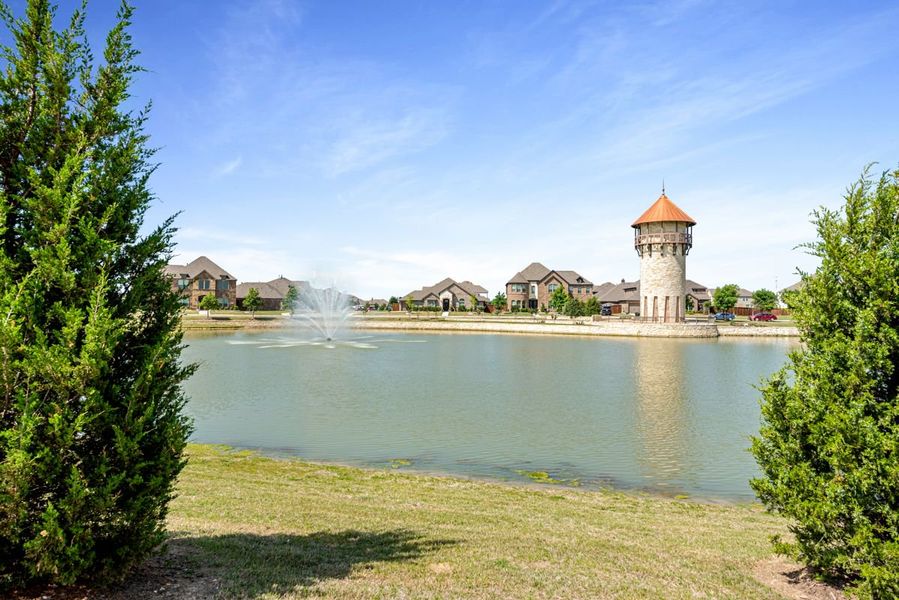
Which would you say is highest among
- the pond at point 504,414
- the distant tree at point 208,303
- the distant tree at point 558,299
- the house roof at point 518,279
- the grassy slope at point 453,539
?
the house roof at point 518,279

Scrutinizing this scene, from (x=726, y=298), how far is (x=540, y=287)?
38.3 meters

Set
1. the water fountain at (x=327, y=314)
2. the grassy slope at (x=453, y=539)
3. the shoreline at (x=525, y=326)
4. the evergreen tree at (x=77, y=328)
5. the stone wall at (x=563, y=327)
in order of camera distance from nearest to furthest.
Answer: the evergreen tree at (x=77, y=328) → the grassy slope at (x=453, y=539) → the stone wall at (x=563, y=327) → the shoreline at (x=525, y=326) → the water fountain at (x=327, y=314)

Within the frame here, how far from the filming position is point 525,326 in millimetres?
88625

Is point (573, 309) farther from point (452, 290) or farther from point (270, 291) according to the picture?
point (270, 291)

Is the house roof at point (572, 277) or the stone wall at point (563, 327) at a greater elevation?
the house roof at point (572, 277)

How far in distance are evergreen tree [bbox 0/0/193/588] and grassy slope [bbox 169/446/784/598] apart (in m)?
1.90

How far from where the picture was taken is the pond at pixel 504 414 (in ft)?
62.6

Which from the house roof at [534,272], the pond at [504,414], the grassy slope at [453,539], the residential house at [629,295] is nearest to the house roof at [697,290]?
the residential house at [629,295]

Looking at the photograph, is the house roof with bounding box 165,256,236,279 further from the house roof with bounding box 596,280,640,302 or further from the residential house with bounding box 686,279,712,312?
the residential house with bounding box 686,279,712,312

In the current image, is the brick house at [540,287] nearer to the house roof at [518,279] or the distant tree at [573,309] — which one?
the house roof at [518,279]

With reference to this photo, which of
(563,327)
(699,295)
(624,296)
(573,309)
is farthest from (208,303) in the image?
(699,295)

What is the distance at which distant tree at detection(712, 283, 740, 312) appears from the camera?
11200cm

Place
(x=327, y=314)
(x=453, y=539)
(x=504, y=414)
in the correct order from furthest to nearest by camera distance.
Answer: (x=327, y=314) → (x=504, y=414) → (x=453, y=539)

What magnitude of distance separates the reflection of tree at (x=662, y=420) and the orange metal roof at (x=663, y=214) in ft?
130
